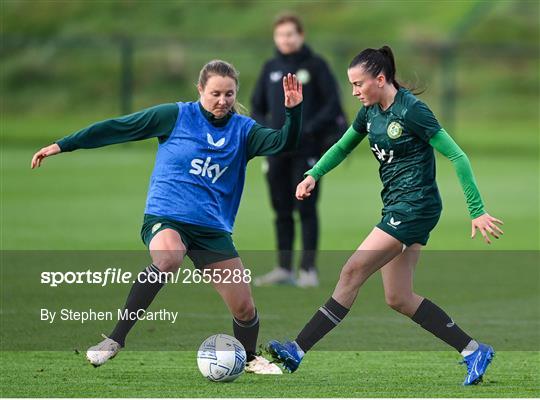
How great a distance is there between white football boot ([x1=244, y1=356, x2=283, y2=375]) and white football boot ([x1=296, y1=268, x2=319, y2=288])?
4.12 metres

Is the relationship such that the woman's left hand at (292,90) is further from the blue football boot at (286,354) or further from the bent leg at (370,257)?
the blue football boot at (286,354)

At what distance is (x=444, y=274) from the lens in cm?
1302

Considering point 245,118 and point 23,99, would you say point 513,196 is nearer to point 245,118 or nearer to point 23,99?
point 245,118

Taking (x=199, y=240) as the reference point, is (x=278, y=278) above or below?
below

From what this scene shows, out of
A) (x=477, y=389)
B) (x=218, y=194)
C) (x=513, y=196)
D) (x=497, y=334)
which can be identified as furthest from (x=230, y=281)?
A: (x=513, y=196)

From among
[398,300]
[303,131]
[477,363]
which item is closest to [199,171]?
[398,300]

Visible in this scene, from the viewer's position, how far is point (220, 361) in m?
7.40

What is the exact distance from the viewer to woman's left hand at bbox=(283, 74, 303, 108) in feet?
24.6

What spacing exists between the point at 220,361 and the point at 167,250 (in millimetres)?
693

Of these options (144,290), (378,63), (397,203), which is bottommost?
(144,290)

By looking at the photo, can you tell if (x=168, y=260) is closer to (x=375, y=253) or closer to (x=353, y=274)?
(x=353, y=274)

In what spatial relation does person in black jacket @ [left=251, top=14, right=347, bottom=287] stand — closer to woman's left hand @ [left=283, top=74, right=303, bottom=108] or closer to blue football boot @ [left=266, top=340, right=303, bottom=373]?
woman's left hand @ [left=283, top=74, right=303, bottom=108]

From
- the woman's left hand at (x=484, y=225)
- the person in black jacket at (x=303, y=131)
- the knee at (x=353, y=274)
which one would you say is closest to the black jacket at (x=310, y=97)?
the person in black jacket at (x=303, y=131)

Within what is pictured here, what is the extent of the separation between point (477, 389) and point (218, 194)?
186 centimetres
